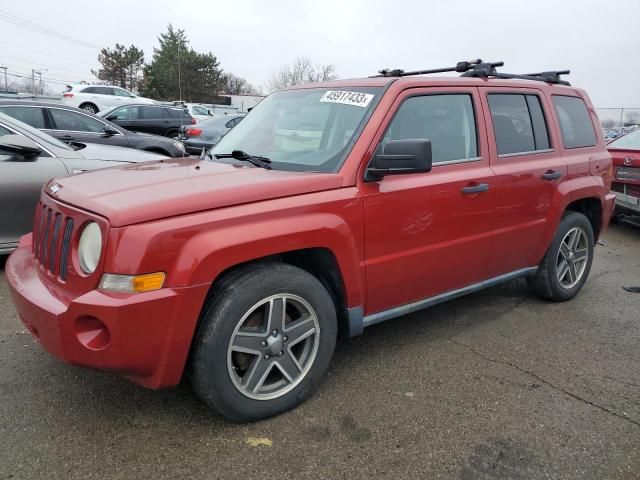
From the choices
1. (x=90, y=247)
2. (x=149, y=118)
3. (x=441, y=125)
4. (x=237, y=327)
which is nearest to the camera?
(x=90, y=247)

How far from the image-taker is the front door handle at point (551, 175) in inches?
160

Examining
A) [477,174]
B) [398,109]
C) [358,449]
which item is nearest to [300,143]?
[398,109]

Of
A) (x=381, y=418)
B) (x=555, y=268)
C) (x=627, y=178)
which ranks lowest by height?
(x=381, y=418)

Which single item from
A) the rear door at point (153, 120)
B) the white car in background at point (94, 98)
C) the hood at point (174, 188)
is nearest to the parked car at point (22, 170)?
the hood at point (174, 188)

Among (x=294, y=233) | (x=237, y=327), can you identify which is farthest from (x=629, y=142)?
(x=237, y=327)

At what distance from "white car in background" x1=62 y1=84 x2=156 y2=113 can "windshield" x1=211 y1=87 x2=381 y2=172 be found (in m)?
21.0

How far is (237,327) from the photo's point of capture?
2.57 meters

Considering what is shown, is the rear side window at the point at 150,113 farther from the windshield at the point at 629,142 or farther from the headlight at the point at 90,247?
the headlight at the point at 90,247

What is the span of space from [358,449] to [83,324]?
140 centimetres

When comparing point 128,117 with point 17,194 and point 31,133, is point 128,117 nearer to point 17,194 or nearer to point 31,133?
point 31,133

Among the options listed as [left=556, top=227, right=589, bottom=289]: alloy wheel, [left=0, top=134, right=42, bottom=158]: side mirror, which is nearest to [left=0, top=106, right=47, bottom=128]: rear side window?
[left=0, top=134, right=42, bottom=158]: side mirror

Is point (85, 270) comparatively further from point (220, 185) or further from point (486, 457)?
point (486, 457)

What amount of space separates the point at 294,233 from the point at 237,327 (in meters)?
0.54

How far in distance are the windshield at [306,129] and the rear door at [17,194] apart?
2089mm
